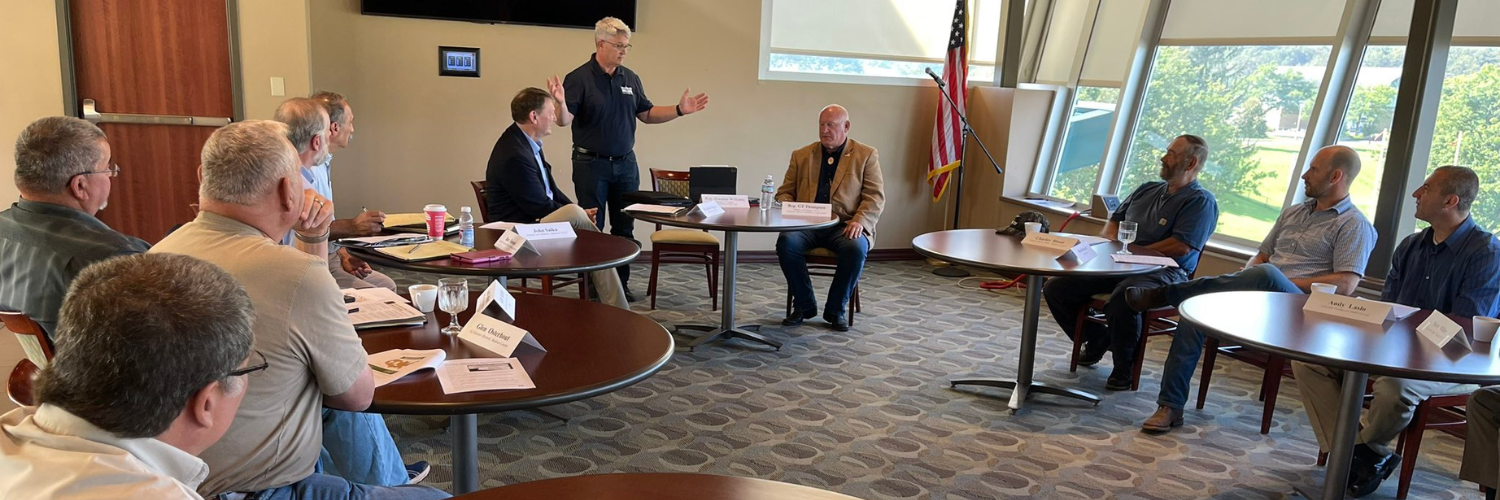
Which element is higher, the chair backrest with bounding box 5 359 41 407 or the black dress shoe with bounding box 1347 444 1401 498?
the chair backrest with bounding box 5 359 41 407

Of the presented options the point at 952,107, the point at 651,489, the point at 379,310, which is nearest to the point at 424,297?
the point at 379,310

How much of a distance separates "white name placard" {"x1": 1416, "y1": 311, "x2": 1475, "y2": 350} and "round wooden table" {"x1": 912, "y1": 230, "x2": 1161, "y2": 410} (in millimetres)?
1010

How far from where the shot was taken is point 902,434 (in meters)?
3.77

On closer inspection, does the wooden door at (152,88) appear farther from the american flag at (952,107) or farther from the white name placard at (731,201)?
the american flag at (952,107)

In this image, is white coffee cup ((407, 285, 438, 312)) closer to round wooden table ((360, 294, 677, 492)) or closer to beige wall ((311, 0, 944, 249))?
round wooden table ((360, 294, 677, 492))

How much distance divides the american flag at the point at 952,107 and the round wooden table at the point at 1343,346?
4161 mm

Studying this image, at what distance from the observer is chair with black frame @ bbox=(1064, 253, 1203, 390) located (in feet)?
14.2

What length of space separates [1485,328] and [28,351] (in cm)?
394

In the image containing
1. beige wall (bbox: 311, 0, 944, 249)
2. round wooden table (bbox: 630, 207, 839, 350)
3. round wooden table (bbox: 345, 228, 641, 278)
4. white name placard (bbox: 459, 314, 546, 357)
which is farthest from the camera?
beige wall (bbox: 311, 0, 944, 249)

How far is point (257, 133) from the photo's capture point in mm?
1832

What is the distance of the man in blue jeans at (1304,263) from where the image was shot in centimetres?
395

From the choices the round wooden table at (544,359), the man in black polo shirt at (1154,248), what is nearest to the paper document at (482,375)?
the round wooden table at (544,359)

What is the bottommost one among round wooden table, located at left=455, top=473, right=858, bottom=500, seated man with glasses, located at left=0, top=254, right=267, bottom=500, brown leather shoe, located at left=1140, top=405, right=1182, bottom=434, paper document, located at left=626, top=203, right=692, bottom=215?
brown leather shoe, located at left=1140, top=405, right=1182, bottom=434

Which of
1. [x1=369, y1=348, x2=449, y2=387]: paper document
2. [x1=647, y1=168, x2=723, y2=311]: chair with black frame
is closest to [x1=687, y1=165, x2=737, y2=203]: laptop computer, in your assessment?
[x1=647, y1=168, x2=723, y2=311]: chair with black frame
